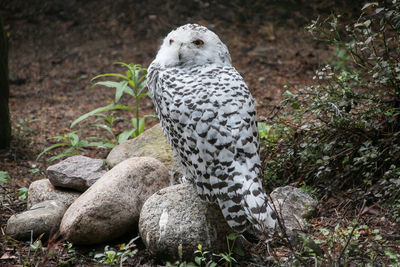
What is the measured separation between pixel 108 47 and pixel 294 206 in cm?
598

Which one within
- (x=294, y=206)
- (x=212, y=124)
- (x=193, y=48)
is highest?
(x=193, y=48)

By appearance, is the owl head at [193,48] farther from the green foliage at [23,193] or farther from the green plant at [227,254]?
the green foliage at [23,193]

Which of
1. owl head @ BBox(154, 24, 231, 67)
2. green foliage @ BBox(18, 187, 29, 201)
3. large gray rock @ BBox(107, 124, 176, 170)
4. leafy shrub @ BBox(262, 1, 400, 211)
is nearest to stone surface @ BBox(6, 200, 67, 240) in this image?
green foliage @ BBox(18, 187, 29, 201)

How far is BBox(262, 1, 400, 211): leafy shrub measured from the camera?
3166 mm

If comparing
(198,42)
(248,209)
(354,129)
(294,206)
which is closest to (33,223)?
(248,209)

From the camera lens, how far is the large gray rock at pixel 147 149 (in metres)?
4.32

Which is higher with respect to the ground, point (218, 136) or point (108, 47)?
point (108, 47)

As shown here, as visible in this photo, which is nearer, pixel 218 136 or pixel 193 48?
pixel 218 136

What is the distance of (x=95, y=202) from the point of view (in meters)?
3.26

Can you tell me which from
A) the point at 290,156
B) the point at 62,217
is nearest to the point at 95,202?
the point at 62,217

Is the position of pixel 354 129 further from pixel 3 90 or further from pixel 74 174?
pixel 3 90

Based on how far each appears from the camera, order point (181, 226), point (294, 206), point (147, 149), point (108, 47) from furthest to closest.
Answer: point (108, 47)
point (147, 149)
point (294, 206)
point (181, 226)

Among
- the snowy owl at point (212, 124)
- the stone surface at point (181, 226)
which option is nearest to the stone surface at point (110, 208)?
the stone surface at point (181, 226)

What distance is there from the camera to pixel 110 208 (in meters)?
3.27
